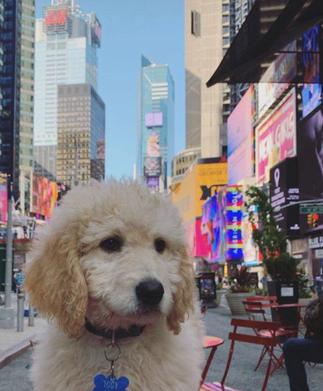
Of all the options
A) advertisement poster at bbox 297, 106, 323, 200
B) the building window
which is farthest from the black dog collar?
the building window

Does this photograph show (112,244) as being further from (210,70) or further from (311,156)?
(210,70)

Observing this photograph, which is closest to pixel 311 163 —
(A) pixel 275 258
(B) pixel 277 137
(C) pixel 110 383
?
(B) pixel 277 137

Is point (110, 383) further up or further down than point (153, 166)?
further down

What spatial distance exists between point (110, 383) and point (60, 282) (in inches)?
18.8

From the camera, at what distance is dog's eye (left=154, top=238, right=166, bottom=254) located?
281 centimetres

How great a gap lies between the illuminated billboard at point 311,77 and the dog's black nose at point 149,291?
113 ft

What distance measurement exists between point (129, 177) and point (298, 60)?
134ft

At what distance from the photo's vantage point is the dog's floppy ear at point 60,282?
2.59m

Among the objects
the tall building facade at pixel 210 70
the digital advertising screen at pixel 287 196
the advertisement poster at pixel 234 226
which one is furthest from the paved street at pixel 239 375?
the tall building facade at pixel 210 70

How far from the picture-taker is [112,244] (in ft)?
8.91

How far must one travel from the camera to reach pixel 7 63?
136 metres

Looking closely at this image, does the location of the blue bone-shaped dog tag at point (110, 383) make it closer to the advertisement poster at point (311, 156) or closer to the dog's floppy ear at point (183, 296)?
the dog's floppy ear at point (183, 296)

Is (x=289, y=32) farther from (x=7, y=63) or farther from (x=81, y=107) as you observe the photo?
(x=81, y=107)

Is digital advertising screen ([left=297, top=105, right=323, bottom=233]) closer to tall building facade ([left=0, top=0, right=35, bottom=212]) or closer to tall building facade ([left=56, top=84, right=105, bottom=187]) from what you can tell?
tall building facade ([left=0, top=0, right=35, bottom=212])
